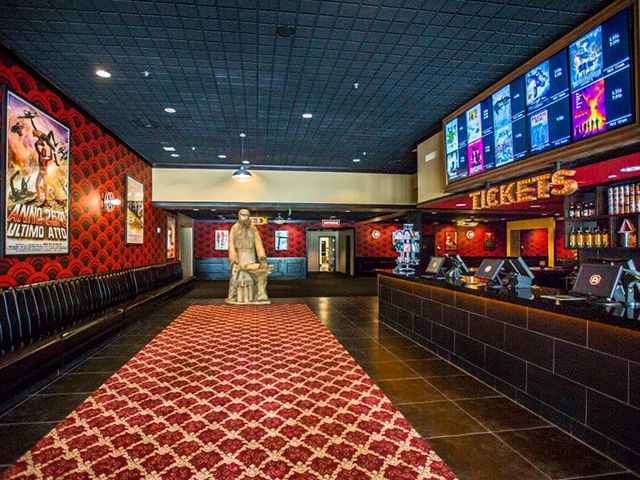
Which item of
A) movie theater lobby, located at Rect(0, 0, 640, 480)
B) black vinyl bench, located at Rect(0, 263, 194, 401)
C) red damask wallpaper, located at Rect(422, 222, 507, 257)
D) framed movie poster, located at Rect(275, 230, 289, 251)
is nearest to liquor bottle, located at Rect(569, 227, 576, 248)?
movie theater lobby, located at Rect(0, 0, 640, 480)

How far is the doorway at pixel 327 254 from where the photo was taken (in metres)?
22.2

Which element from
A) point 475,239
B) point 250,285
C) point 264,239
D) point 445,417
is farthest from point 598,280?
point 475,239

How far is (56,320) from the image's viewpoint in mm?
4457

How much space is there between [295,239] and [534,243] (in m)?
10.5

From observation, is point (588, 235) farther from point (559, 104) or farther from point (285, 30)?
point (285, 30)

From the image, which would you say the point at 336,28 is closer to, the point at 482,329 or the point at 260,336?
the point at 482,329

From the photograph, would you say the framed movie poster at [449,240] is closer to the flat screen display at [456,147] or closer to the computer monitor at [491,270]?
the flat screen display at [456,147]

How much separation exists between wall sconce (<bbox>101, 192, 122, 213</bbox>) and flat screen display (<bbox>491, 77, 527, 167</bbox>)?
632 cm

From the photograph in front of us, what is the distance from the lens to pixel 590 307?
106 inches

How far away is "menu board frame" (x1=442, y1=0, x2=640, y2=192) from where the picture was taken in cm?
304

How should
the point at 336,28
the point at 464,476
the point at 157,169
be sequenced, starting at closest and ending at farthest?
the point at 464,476 → the point at 336,28 → the point at 157,169

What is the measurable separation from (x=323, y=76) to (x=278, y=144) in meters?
3.32

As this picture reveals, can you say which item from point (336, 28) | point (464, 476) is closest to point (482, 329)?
point (464, 476)

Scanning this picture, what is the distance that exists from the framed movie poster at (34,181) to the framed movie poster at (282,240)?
12.5 m
